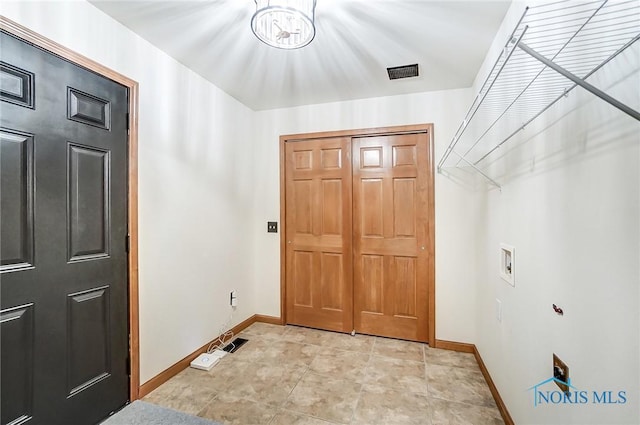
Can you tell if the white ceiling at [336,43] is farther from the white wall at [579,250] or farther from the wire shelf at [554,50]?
the wire shelf at [554,50]

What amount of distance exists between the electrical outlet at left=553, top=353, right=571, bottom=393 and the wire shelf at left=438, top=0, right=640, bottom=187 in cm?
95

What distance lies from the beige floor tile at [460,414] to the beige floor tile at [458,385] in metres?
0.05

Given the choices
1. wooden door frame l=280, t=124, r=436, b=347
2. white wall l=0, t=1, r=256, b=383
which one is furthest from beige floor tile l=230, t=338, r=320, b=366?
wooden door frame l=280, t=124, r=436, b=347

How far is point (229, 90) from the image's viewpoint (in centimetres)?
282

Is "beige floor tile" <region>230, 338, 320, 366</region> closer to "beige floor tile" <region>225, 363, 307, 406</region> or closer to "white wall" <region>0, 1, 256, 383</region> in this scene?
"beige floor tile" <region>225, 363, 307, 406</region>

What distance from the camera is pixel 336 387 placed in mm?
2127

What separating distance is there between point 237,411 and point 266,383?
33cm

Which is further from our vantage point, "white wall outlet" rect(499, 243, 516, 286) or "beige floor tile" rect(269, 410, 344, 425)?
"beige floor tile" rect(269, 410, 344, 425)

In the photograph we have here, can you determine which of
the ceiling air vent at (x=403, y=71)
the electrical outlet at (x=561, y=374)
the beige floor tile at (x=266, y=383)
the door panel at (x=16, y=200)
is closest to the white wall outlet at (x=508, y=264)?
the electrical outlet at (x=561, y=374)

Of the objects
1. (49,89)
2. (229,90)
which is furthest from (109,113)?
(229,90)

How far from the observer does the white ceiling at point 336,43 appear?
165cm

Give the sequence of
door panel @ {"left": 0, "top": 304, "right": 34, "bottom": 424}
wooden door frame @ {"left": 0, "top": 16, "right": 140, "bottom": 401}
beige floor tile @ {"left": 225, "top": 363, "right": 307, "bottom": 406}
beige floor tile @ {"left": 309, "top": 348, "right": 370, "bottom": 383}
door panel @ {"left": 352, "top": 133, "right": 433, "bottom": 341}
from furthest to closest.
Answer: door panel @ {"left": 352, "top": 133, "right": 433, "bottom": 341} → beige floor tile @ {"left": 309, "top": 348, "right": 370, "bottom": 383} → beige floor tile @ {"left": 225, "top": 363, "right": 307, "bottom": 406} → wooden door frame @ {"left": 0, "top": 16, "right": 140, "bottom": 401} → door panel @ {"left": 0, "top": 304, "right": 34, "bottom": 424}

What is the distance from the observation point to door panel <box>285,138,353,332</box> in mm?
3047

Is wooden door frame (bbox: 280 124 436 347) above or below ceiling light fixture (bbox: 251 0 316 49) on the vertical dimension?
below
